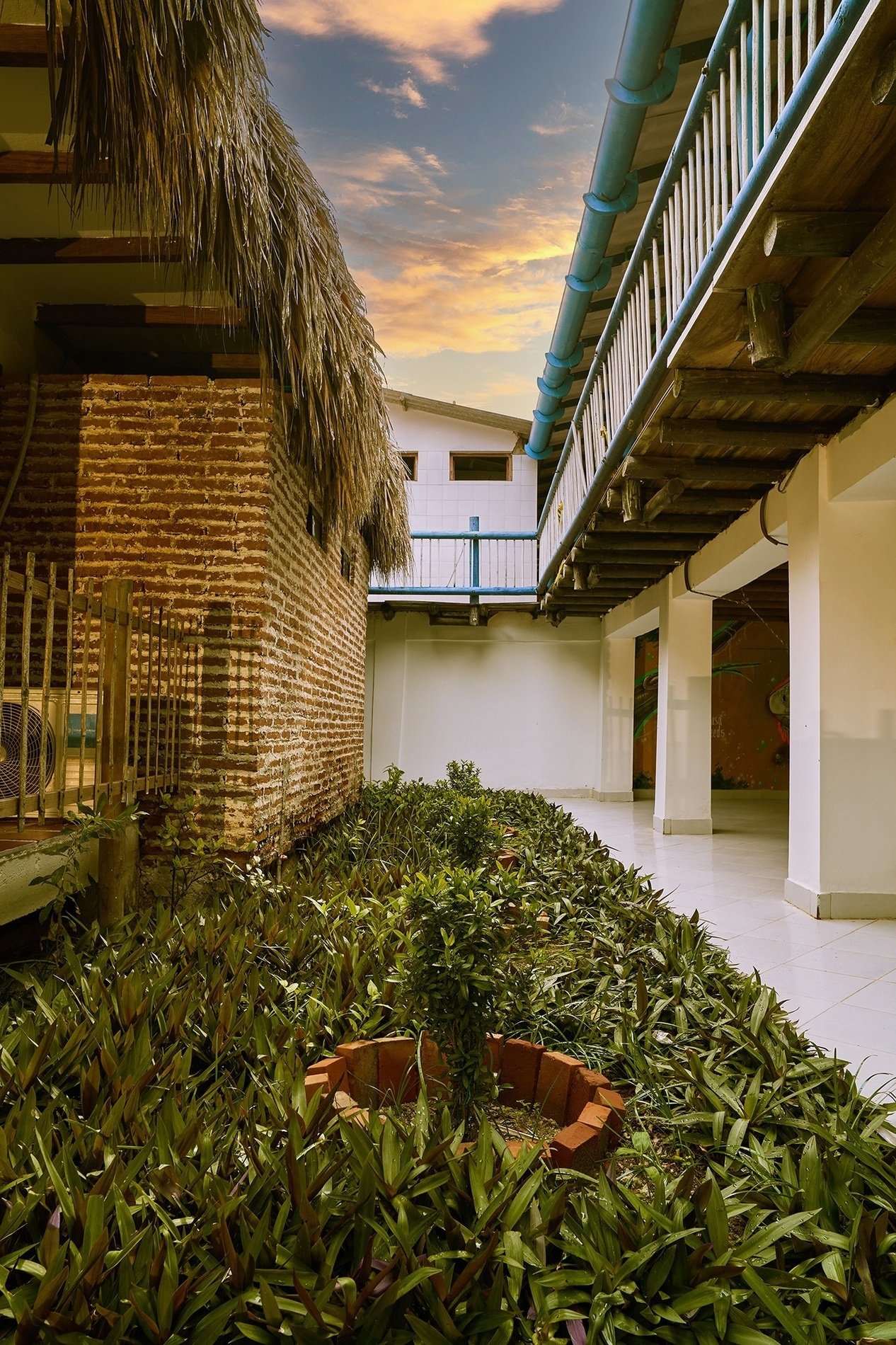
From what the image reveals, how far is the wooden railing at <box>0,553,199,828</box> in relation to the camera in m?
2.80

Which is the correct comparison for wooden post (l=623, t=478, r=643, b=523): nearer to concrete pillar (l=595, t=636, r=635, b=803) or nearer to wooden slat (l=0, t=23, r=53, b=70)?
wooden slat (l=0, t=23, r=53, b=70)

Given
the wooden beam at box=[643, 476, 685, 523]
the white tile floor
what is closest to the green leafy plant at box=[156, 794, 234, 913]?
the white tile floor

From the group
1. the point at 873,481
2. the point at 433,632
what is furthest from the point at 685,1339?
the point at 433,632

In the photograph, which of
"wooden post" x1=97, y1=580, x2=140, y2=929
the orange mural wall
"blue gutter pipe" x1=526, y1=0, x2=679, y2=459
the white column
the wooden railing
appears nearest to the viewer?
the wooden railing

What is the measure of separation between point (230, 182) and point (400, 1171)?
3.90 m

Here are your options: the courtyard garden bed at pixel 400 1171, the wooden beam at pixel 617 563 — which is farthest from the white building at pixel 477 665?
the courtyard garden bed at pixel 400 1171

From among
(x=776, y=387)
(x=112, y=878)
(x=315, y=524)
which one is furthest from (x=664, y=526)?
(x=112, y=878)

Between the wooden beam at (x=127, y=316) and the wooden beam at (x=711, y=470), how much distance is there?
2.77m

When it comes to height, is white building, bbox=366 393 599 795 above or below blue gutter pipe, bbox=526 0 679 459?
below

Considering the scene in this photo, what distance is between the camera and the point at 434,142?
9.62m

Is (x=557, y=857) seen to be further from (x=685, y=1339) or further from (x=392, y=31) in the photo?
(x=392, y=31)

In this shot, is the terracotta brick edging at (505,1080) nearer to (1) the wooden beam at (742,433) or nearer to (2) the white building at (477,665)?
(1) the wooden beam at (742,433)

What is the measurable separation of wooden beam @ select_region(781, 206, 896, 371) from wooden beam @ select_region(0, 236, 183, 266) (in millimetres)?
3223

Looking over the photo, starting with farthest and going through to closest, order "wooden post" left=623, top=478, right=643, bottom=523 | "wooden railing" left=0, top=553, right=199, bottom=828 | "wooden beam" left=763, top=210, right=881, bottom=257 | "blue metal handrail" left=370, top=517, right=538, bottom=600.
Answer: "blue metal handrail" left=370, top=517, right=538, bottom=600
"wooden post" left=623, top=478, right=643, bottom=523
"wooden beam" left=763, top=210, right=881, bottom=257
"wooden railing" left=0, top=553, right=199, bottom=828
